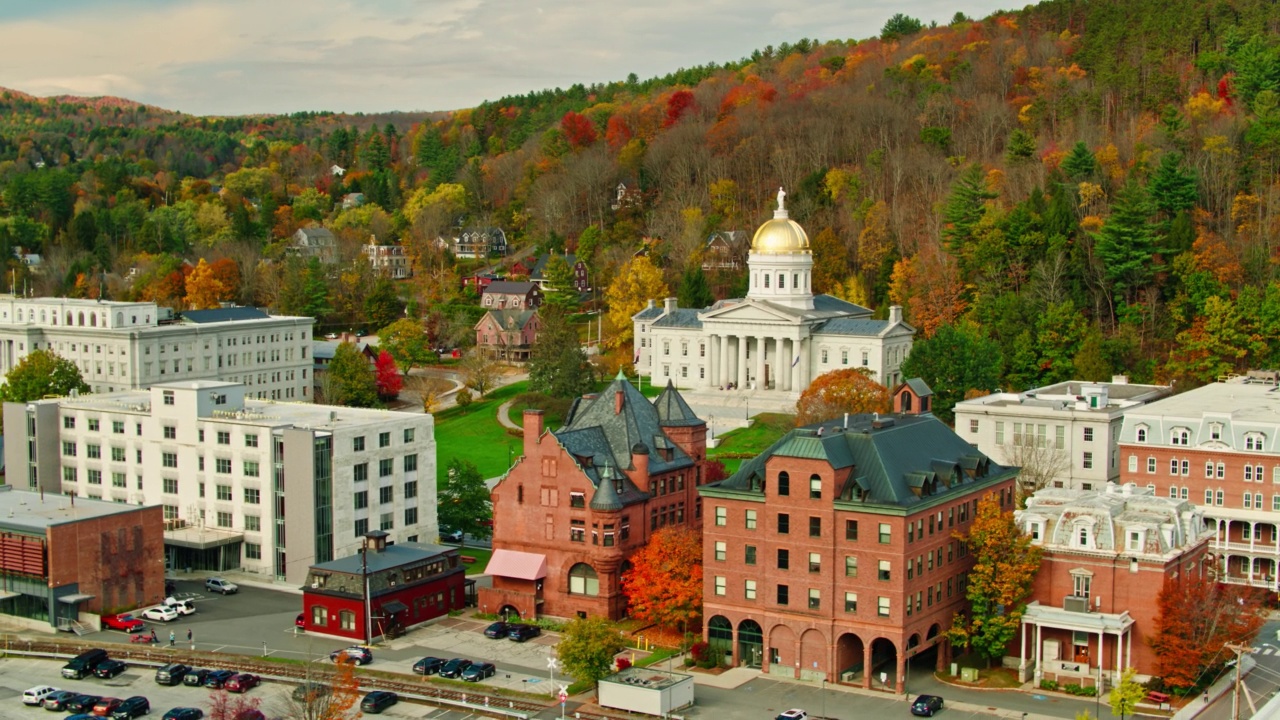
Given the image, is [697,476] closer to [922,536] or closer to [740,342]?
[922,536]

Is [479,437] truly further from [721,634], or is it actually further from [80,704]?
[80,704]

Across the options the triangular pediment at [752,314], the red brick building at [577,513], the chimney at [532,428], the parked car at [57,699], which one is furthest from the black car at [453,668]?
the triangular pediment at [752,314]

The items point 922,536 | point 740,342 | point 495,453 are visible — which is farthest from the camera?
point 740,342

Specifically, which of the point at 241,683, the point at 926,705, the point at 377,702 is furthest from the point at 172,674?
the point at 926,705

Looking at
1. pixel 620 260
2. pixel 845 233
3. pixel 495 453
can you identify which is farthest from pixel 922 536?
pixel 620 260

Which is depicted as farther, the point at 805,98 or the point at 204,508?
the point at 805,98

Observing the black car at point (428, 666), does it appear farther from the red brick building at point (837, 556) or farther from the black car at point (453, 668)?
the red brick building at point (837, 556)
